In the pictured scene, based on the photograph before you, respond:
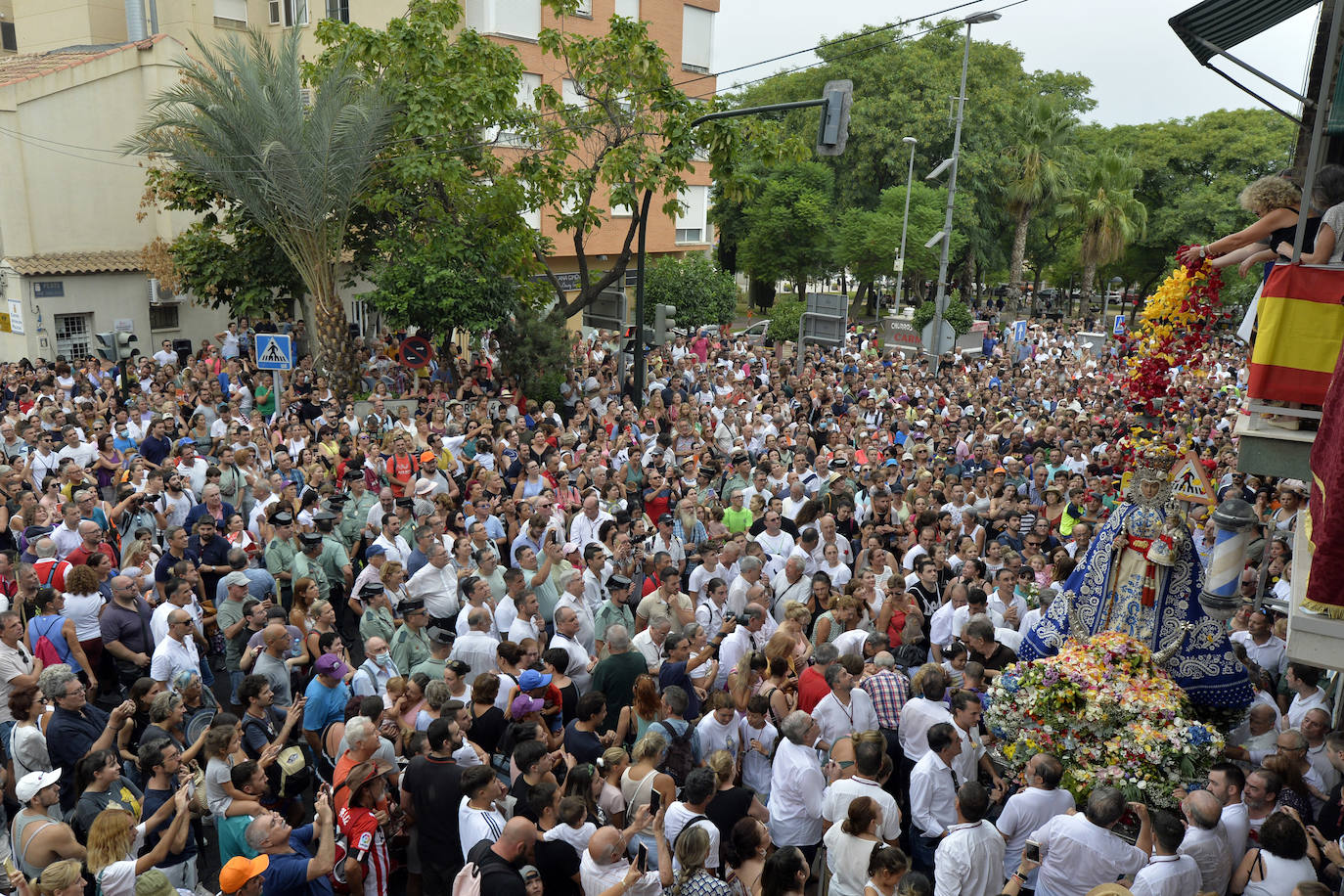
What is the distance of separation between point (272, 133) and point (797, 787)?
15.4 m

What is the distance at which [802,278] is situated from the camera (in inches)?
1794

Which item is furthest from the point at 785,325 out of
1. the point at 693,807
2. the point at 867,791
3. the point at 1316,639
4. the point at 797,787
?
the point at 1316,639

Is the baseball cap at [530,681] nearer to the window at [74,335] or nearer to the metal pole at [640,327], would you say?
the metal pole at [640,327]

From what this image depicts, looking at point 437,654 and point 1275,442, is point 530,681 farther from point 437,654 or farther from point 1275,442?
point 1275,442

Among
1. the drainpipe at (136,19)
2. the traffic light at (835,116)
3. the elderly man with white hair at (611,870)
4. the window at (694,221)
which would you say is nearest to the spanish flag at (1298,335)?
the elderly man with white hair at (611,870)

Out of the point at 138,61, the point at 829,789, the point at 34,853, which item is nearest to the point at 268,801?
the point at 34,853

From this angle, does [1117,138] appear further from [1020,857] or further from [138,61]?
[1020,857]

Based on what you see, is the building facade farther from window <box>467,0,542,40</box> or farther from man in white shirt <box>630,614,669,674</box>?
man in white shirt <box>630,614,669,674</box>

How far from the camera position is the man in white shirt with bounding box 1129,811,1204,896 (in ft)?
16.8

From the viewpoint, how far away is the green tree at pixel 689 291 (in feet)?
113

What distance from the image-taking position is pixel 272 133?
57.5 ft

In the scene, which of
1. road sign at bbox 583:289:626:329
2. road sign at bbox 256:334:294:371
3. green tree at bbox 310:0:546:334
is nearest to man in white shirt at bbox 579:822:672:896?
road sign at bbox 256:334:294:371

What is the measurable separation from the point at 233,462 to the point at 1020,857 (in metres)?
8.73

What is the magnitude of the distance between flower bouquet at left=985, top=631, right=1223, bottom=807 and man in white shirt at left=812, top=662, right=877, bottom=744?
2.58 ft
